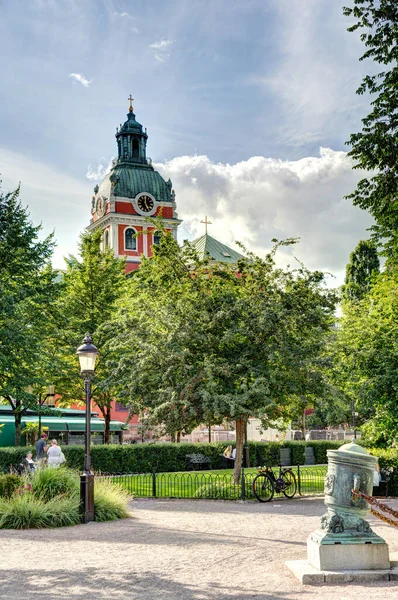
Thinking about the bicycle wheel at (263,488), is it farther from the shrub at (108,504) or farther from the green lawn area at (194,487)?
the shrub at (108,504)

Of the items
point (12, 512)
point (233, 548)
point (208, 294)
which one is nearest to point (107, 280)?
point (208, 294)

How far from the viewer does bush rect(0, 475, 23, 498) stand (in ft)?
53.2

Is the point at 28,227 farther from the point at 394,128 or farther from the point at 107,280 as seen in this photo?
Result: the point at 394,128

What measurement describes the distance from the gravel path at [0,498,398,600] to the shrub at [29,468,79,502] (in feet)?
4.41

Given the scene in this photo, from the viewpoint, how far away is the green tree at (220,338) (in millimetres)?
20734

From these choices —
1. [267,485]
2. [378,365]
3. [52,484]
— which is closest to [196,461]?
[267,485]

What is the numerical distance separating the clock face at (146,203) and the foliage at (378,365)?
45.5 meters

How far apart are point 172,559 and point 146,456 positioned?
18.7 metres

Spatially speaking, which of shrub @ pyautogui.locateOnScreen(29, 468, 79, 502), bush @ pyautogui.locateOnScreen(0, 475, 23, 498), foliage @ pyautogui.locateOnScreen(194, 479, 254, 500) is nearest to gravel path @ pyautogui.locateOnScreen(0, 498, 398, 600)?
shrub @ pyautogui.locateOnScreen(29, 468, 79, 502)

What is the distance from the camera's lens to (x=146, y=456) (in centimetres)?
2978

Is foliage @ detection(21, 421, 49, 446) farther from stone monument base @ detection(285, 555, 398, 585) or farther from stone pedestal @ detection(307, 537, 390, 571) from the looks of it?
stone monument base @ detection(285, 555, 398, 585)

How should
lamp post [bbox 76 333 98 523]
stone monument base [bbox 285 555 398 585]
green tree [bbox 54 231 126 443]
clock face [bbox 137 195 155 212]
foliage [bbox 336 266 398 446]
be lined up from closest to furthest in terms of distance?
stone monument base [bbox 285 555 398 585] < lamp post [bbox 76 333 98 523] < foliage [bbox 336 266 398 446] < green tree [bbox 54 231 126 443] < clock face [bbox 137 195 155 212]

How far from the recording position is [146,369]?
21.5 meters

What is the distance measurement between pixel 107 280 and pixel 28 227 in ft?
36.5
